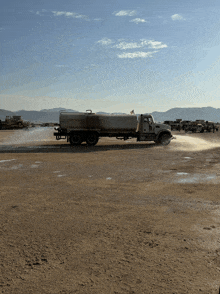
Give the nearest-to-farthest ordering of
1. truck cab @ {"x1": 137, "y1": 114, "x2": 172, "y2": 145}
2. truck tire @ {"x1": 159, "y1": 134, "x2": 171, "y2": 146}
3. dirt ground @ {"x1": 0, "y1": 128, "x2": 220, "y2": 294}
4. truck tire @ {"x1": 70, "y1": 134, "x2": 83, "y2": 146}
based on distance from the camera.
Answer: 1. dirt ground @ {"x1": 0, "y1": 128, "x2": 220, "y2": 294}
2. truck tire @ {"x1": 70, "y1": 134, "x2": 83, "y2": 146}
3. truck cab @ {"x1": 137, "y1": 114, "x2": 172, "y2": 145}
4. truck tire @ {"x1": 159, "y1": 134, "x2": 171, "y2": 146}

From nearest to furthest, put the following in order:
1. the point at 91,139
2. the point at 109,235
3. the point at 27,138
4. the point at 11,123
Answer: the point at 109,235 → the point at 91,139 → the point at 27,138 → the point at 11,123

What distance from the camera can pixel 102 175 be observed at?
10078 millimetres

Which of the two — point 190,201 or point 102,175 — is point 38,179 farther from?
point 190,201

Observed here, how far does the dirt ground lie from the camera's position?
335 cm

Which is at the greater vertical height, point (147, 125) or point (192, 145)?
point (147, 125)

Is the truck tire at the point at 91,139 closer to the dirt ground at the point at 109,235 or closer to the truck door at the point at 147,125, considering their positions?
the truck door at the point at 147,125

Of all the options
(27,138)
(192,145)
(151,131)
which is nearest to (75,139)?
(151,131)

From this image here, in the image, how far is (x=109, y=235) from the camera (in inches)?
185

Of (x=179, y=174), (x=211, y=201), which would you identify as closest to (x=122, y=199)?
(x=211, y=201)

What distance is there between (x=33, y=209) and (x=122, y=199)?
2135 millimetres

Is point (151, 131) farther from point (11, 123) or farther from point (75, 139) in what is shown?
point (11, 123)

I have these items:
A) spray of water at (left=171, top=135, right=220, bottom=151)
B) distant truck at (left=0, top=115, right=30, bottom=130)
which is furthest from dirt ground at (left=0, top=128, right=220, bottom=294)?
distant truck at (left=0, top=115, right=30, bottom=130)

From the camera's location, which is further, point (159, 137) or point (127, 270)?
point (159, 137)

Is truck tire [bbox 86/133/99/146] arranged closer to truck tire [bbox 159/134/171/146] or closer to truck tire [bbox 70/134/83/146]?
truck tire [bbox 70/134/83/146]
